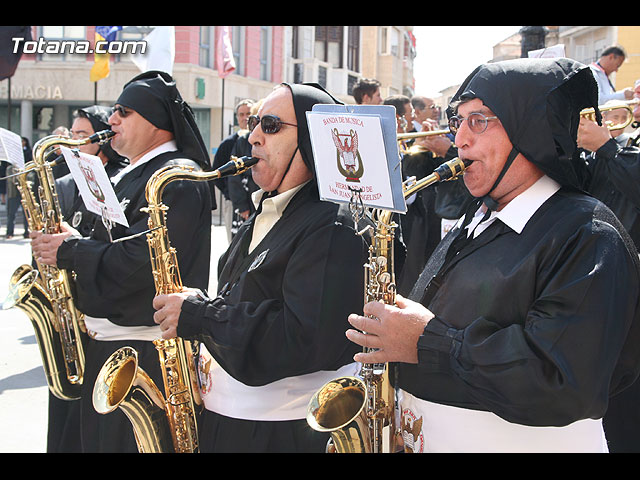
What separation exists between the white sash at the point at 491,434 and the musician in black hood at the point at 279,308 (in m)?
0.55

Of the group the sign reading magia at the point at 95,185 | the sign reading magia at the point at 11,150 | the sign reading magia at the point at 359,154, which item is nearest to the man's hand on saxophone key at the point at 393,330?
the sign reading magia at the point at 359,154

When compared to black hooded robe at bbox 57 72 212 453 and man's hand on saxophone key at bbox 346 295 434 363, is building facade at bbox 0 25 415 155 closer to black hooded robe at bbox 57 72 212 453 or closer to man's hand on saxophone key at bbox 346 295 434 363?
black hooded robe at bbox 57 72 212 453

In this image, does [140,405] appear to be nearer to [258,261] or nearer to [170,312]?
[170,312]

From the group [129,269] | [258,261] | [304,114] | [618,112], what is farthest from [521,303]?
[618,112]

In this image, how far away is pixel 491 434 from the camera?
2.02 meters

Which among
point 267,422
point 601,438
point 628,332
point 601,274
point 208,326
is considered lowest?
Result: point 267,422

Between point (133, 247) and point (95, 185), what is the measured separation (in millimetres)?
362

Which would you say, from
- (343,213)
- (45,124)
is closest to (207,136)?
(45,124)

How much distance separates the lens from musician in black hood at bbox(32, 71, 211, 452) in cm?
346

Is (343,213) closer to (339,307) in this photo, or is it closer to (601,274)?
(339,307)

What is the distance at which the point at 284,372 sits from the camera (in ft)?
8.46

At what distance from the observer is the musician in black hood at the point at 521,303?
179 centimetres

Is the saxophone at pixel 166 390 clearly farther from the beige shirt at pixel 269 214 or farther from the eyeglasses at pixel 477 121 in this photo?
the eyeglasses at pixel 477 121

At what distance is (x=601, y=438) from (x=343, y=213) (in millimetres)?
1193
